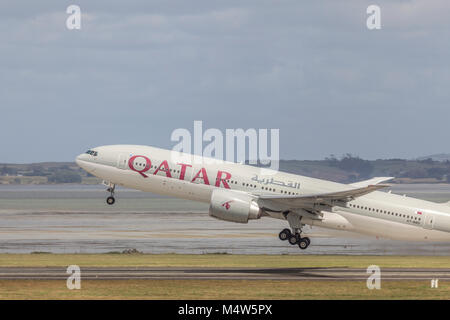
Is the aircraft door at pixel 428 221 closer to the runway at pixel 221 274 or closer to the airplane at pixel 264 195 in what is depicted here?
the airplane at pixel 264 195

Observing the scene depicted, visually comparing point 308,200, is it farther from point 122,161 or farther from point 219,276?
point 122,161

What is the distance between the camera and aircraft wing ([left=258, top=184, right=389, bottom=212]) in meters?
53.4

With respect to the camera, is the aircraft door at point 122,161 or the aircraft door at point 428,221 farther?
the aircraft door at point 428,221

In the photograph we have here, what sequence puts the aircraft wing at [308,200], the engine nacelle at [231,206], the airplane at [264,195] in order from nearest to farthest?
the engine nacelle at [231,206], the aircraft wing at [308,200], the airplane at [264,195]

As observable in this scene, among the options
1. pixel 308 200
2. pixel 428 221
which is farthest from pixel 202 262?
pixel 428 221

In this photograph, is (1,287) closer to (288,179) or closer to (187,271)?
(187,271)

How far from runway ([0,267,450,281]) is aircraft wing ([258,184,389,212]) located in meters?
4.24

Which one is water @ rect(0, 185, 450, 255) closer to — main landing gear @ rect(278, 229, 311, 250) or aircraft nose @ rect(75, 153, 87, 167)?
main landing gear @ rect(278, 229, 311, 250)

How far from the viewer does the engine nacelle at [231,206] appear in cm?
5291

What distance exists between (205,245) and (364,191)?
3054 centimetres

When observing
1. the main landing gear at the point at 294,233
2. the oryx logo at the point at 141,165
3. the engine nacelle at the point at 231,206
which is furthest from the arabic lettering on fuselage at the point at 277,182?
the oryx logo at the point at 141,165

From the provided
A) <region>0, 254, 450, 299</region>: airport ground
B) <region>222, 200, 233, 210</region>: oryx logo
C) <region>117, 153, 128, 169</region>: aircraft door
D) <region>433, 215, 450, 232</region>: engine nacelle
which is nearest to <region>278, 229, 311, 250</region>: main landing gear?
<region>0, 254, 450, 299</region>: airport ground

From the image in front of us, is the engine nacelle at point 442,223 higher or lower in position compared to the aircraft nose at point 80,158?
lower

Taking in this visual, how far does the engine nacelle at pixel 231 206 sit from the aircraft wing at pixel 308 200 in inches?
46.1
